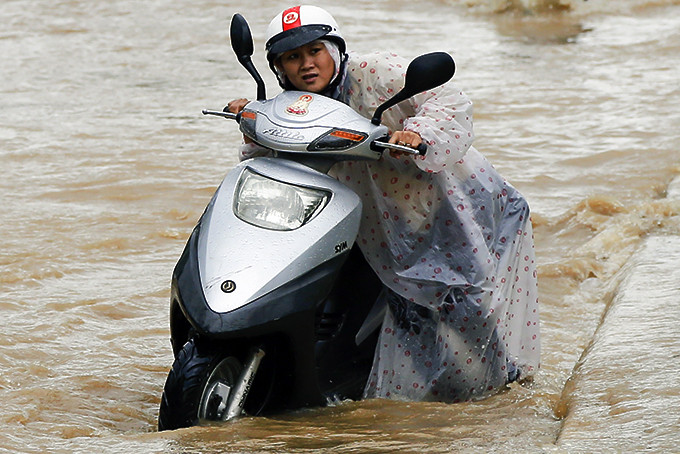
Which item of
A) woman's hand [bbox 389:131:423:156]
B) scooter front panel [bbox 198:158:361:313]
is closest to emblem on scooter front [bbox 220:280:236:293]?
scooter front panel [bbox 198:158:361:313]

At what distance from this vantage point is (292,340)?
10.9 ft

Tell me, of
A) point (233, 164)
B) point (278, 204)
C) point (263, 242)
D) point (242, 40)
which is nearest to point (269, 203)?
point (278, 204)

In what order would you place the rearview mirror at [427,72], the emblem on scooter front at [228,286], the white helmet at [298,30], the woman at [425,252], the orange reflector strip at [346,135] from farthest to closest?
the woman at [425,252] < the white helmet at [298,30] < the orange reflector strip at [346,135] < the rearview mirror at [427,72] < the emblem on scooter front at [228,286]

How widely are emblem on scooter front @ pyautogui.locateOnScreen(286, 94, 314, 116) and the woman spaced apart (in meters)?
0.13

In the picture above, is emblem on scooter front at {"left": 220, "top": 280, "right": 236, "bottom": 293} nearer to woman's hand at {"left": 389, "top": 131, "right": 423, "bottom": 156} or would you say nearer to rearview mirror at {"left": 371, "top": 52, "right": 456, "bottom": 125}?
woman's hand at {"left": 389, "top": 131, "right": 423, "bottom": 156}

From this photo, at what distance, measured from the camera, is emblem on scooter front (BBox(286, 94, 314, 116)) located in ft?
11.4

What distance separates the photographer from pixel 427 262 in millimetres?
3840

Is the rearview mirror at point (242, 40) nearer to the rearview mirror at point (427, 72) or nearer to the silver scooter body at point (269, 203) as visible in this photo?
the silver scooter body at point (269, 203)

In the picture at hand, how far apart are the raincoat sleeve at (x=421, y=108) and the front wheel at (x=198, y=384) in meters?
0.84

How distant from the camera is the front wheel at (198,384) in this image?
128 inches

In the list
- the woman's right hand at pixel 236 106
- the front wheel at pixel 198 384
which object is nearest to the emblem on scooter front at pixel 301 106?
the woman's right hand at pixel 236 106

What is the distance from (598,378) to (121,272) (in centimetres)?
278

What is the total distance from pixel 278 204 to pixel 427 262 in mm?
657

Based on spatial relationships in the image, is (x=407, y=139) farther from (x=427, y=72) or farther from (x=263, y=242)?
(x=263, y=242)
